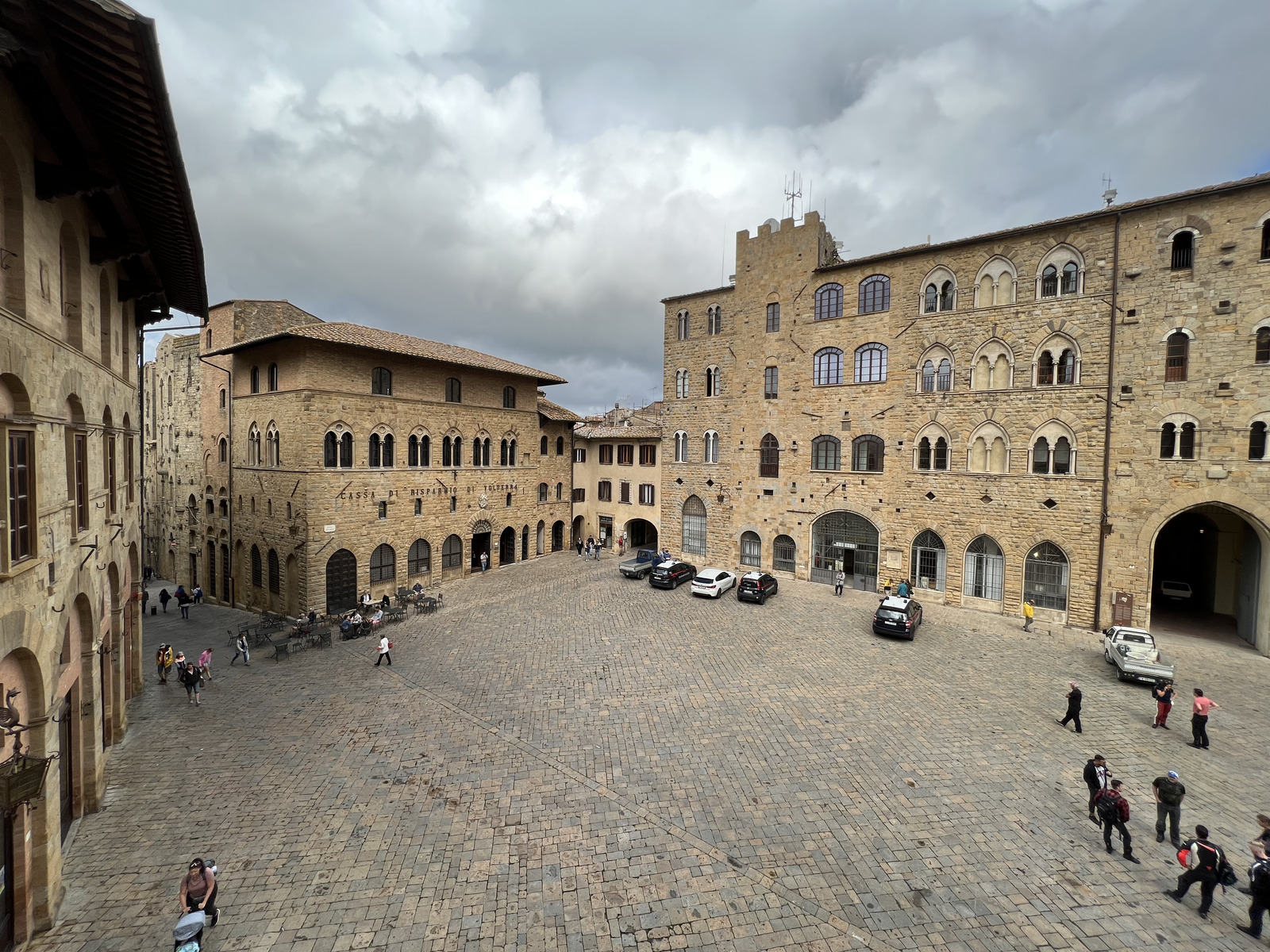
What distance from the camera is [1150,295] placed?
19.0 metres

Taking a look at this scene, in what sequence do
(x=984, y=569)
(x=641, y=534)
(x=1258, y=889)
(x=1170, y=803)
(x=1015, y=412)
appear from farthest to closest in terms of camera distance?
1. (x=641, y=534)
2. (x=984, y=569)
3. (x=1015, y=412)
4. (x=1170, y=803)
5. (x=1258, y=889)

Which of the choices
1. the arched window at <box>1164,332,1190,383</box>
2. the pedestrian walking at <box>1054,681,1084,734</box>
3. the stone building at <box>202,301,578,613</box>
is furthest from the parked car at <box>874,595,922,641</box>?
the stone building at <box>202,301,578,613</box>

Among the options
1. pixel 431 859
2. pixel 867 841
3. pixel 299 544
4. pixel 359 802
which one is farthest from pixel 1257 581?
pixel 299 544

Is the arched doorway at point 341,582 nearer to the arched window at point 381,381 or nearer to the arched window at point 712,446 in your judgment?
the arched window at point 381,381

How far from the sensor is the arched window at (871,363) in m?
24.6

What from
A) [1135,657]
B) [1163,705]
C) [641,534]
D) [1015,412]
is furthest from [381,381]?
[1135,657]

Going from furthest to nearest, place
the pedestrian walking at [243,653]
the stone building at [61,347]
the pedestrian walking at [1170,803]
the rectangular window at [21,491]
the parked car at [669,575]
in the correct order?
the parked car at [669,575]
the pedestrian walking at [243,653]
the pedestrian walking at [1170,803]
the rectangular window at [21,491]
the stone building at [61,347]

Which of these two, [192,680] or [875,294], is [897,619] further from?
[192,680]

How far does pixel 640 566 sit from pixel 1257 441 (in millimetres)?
25093

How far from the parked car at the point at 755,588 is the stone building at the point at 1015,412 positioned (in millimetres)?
4405

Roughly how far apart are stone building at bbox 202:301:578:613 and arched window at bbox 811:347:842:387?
16717 mm

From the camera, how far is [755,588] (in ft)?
76.1

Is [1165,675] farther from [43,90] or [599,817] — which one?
[43,90]

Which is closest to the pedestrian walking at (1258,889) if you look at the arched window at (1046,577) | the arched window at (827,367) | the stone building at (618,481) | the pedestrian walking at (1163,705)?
the pedestrian walking at (1163,705)
